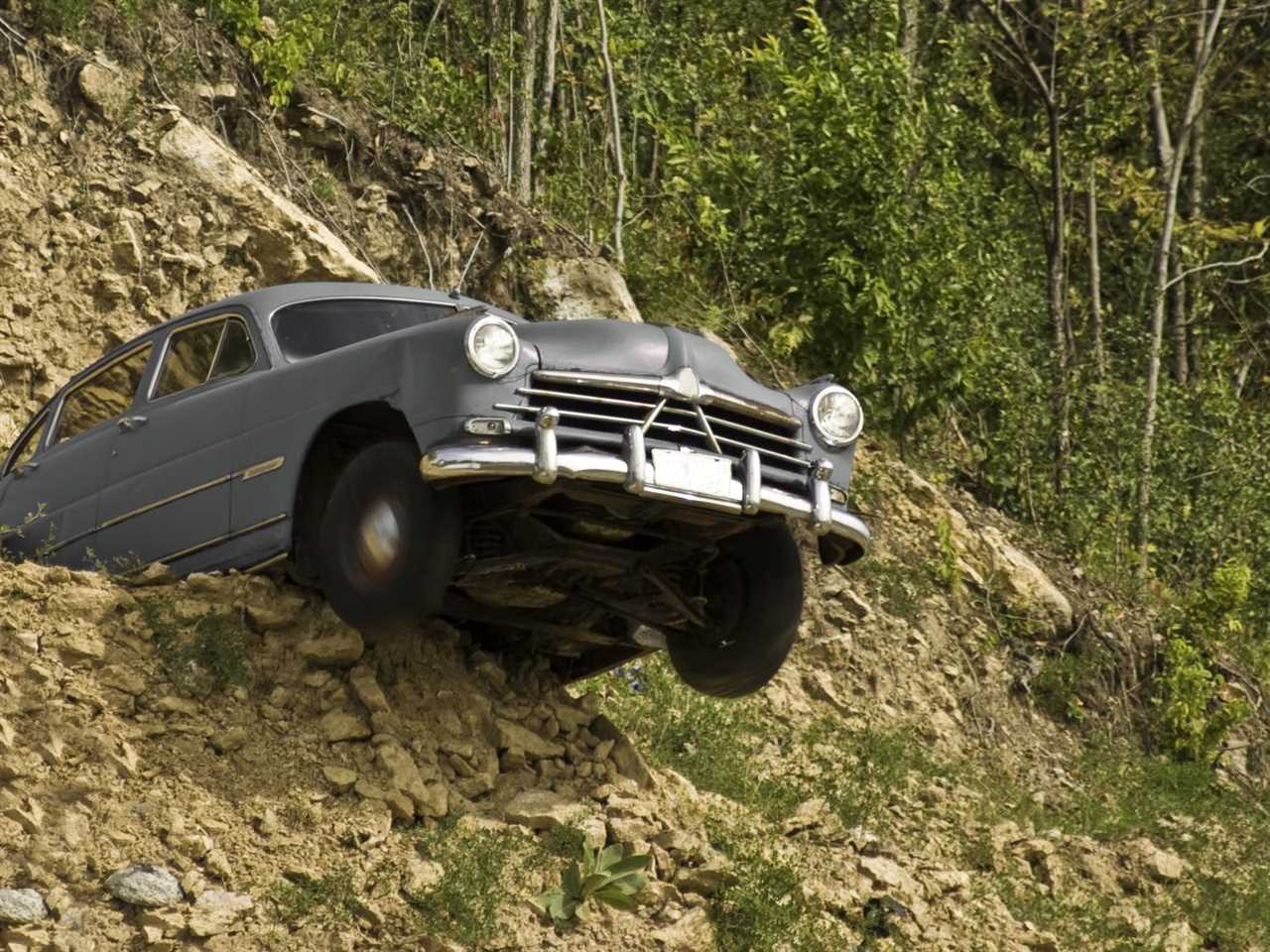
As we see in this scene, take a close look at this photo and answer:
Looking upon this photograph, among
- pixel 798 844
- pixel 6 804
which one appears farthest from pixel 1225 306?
pixel 6 804

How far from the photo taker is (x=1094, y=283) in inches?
704

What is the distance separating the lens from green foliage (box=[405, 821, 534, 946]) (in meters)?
7.43

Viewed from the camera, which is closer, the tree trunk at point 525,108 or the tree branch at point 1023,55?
the tree trunk at point 525,108

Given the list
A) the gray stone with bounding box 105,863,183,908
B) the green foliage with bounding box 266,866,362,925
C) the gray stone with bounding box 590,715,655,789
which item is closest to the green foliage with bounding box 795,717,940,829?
the gray stone with bounding box 590,715,655,789

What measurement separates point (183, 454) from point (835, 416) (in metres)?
2.71

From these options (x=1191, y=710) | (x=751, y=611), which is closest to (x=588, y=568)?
(x=751, y=611)

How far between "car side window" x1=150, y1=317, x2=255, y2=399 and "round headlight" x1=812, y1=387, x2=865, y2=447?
2.38m

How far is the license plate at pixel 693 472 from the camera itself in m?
7.17

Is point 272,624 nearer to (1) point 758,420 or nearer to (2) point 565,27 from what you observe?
(1) point 758,420

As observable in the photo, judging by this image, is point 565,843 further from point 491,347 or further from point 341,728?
point 491,347

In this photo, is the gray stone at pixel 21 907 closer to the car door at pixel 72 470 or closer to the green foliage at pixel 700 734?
the car door at pixel 72 470

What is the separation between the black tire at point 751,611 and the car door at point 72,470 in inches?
107

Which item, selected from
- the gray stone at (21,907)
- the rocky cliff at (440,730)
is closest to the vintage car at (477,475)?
the rocky cliff at (440,730)

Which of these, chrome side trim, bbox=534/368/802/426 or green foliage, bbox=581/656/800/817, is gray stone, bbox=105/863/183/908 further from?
green foliage, bbox=581/656/800/817
